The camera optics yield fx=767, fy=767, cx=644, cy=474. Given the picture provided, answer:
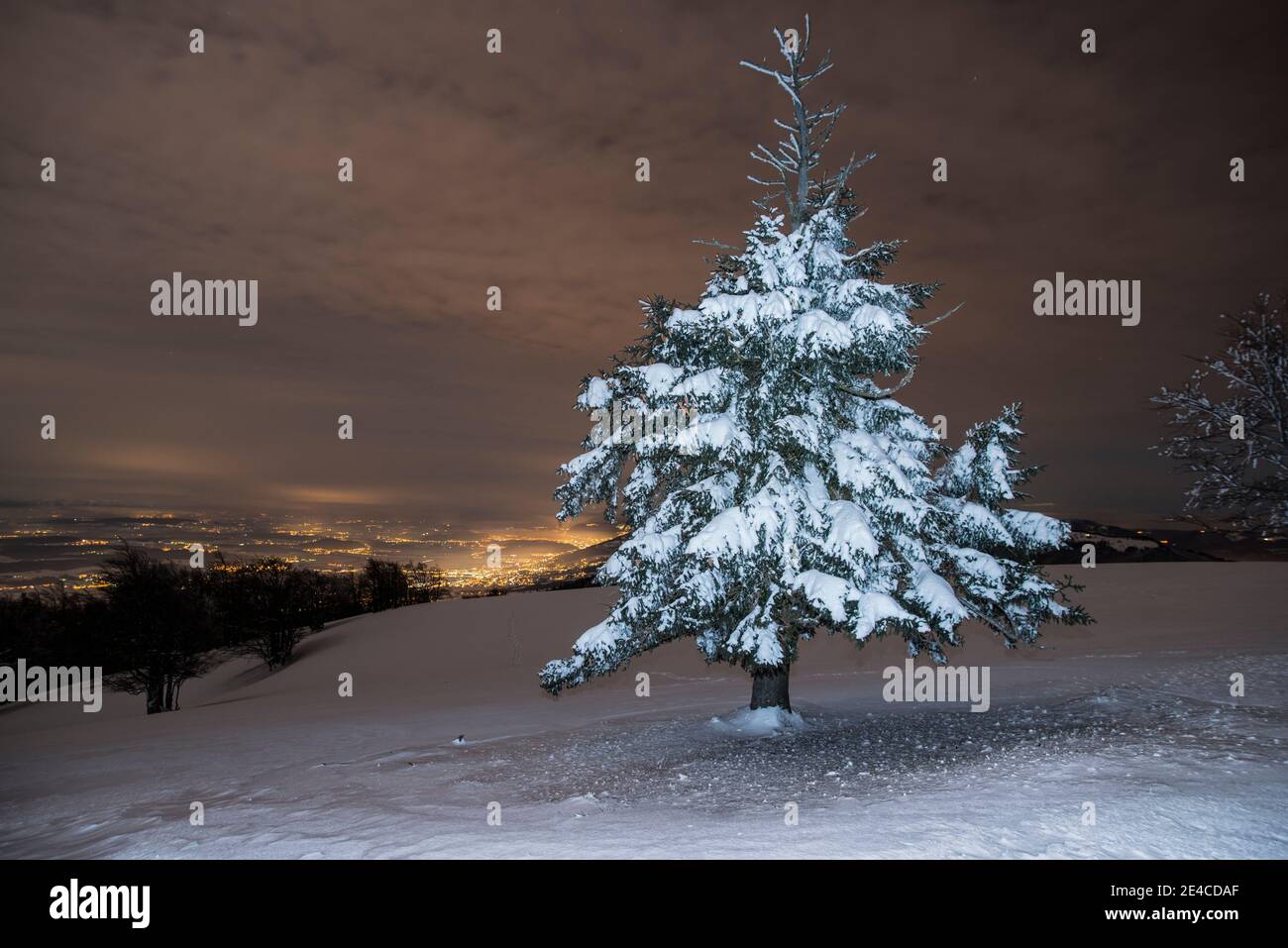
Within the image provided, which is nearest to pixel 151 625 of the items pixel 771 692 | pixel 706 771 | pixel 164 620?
pixel 164 620

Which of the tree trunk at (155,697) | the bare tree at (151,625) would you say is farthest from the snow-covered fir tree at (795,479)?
the tree trunk at (155,697)

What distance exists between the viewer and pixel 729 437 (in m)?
12.1

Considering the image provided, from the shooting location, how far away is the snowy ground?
23.8 ft

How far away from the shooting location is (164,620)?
3088cm

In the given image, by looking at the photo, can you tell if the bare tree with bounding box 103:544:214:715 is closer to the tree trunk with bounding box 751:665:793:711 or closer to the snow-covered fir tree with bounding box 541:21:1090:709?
the snow-covered fir tree with bounding box 541:21:1090:709

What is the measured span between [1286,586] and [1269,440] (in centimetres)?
2715

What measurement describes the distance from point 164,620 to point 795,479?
28.9 meters

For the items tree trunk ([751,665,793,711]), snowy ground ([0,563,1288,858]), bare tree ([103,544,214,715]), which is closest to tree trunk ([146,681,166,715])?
bare tree ([103,544,214,715])

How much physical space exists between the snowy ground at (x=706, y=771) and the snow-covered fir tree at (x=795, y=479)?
5.86 ft

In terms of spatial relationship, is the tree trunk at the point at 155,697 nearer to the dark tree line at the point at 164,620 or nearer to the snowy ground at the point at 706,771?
the dark tree line at the point at 164,620

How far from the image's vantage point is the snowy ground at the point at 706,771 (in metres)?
7.26

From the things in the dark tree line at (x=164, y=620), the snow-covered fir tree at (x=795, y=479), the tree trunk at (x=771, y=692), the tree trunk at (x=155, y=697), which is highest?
the snow-covered fir tree at (x=795, y=479)
